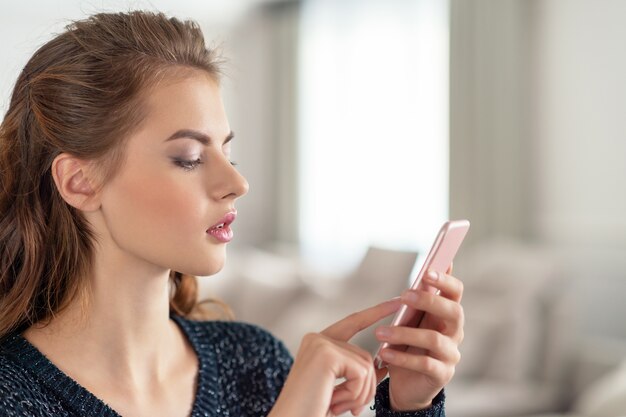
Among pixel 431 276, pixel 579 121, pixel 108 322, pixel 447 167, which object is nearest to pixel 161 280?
pixel 108 322

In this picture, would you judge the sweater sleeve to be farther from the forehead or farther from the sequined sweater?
the forehead

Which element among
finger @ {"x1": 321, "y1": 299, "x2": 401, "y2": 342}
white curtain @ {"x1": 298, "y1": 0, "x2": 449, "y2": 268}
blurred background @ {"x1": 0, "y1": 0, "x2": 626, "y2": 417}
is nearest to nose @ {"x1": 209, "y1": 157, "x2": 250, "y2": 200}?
finger @ {"x1": 321, "y1": 299, "x2": 401, "y2": 342}

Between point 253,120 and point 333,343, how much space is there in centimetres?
699

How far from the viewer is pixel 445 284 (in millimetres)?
1218

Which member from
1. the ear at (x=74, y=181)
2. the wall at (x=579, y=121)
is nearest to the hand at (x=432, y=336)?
the ear at (x=74, y=181)

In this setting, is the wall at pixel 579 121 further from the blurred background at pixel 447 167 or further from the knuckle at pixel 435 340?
the knuckle at pixel 435 340

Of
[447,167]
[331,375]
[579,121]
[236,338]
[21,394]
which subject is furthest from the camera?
[447,167]

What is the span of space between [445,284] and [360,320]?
0.13 m

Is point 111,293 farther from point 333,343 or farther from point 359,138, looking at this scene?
point 359,138

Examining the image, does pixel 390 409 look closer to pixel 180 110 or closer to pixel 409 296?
pixel 409 296

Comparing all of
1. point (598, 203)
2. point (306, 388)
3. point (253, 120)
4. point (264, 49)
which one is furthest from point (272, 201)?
point (306, 388)

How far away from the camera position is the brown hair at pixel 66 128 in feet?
4.36

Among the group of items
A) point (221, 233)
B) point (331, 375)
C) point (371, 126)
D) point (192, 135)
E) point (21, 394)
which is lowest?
point (21, 394)

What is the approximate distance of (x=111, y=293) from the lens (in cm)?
138
